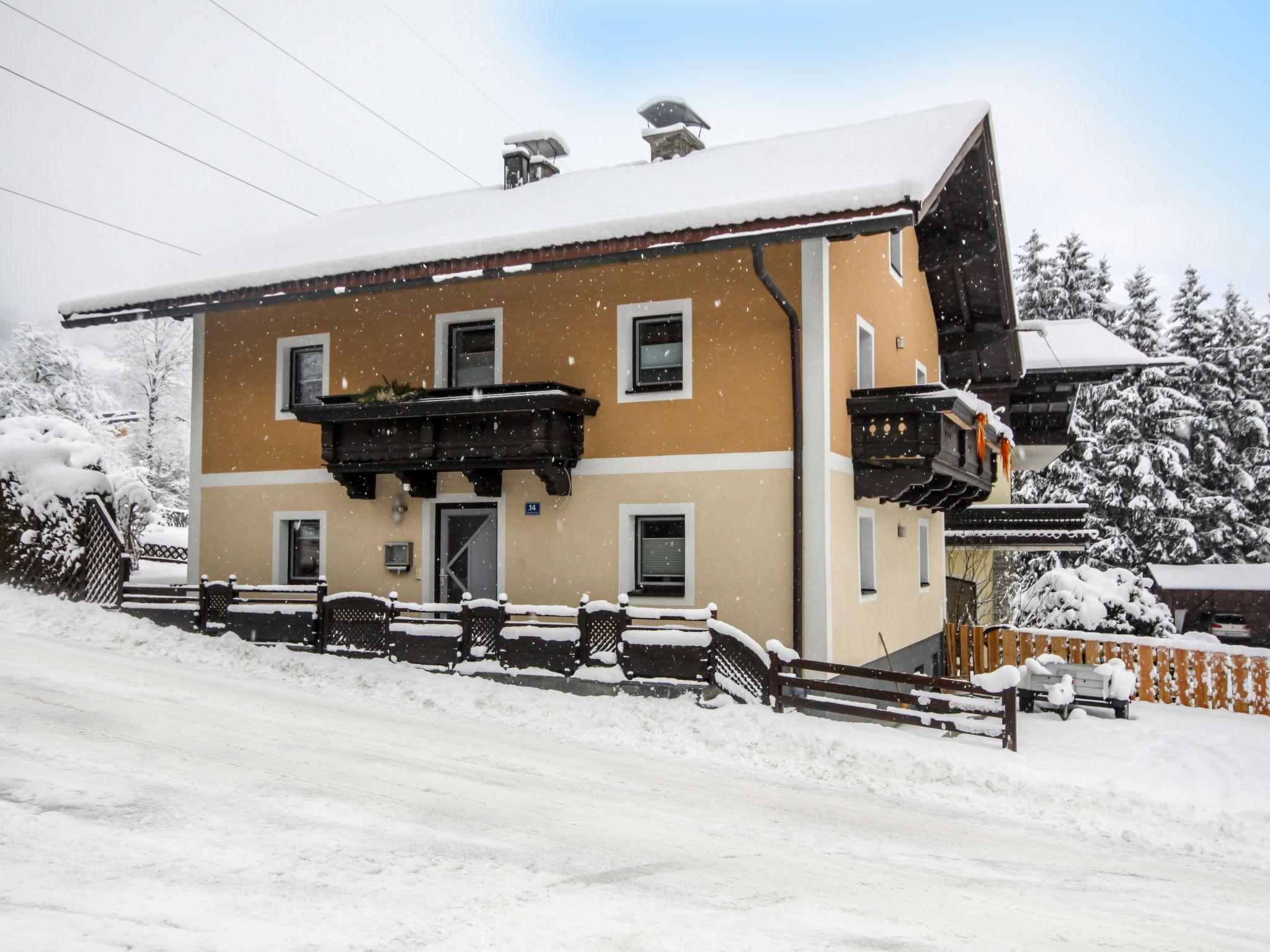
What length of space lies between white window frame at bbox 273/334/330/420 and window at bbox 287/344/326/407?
38mm

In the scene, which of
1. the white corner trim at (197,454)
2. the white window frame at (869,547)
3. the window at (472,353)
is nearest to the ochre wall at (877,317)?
the white window frame at (869,547)

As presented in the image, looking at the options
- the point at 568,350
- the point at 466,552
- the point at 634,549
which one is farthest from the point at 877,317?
the point at 466,552

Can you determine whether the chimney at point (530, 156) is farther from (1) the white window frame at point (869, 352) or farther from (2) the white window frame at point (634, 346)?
(1) the white window frame at point (869, 352)

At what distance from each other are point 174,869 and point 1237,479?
134 feet

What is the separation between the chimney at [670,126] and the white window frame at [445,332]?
5.24m

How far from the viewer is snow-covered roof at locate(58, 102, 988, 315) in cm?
1123

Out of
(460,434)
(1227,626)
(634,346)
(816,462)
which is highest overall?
(634,346)

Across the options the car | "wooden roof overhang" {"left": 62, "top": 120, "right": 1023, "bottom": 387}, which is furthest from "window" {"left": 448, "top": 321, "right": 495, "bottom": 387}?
the car

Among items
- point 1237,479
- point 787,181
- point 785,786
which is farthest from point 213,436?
point 1237,479

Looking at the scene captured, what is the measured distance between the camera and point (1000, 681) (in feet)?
32.9

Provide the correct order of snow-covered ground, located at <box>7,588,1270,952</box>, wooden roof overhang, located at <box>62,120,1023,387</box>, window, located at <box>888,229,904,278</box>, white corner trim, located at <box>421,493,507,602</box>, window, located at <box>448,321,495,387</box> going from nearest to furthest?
snow-covered ground, located at <box>7,588,1270,952</box>
wooden roof overhang, located at <box>62,120,1023,387</box>
white corner trim, located at <box>421,493,507,602</box>
window, located at <box>448,321,495,387</box>
window, located at <box>888,229,904,278</box>

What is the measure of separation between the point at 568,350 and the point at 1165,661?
11135 mm

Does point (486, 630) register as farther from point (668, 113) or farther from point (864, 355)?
point (668, 113)

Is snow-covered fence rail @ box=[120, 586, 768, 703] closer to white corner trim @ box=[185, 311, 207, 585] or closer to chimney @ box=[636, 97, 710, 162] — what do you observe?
white corner trim @ box=[185, 311, 207, 585]
